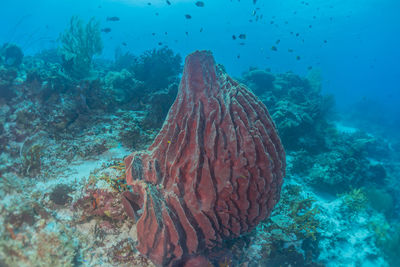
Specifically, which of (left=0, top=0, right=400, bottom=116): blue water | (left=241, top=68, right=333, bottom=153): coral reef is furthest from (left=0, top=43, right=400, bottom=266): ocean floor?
(left=0, top=0, right=400, bottom=116): blue water

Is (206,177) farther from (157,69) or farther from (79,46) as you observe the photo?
(79,46)

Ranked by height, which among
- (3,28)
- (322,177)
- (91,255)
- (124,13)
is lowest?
(91,255)

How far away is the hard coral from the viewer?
8.82 feet

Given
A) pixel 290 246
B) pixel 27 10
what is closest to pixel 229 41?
pixel 27 10

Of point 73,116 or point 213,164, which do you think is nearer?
point 213,164

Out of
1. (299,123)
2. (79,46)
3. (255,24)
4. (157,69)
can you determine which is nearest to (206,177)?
(299,123)

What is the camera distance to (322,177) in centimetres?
816

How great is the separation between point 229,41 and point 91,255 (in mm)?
116841

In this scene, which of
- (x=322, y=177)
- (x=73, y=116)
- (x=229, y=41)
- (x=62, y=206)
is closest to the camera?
(x=62, y=206)

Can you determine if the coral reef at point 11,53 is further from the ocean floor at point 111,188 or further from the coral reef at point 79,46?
the ocean floor at point 111,188

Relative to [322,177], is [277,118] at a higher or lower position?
higher

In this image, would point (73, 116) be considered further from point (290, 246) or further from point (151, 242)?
point (290, 246)

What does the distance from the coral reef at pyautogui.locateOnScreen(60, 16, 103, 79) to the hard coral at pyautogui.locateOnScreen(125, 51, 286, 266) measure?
9.80m

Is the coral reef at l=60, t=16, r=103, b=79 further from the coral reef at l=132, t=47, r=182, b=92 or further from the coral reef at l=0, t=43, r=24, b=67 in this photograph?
the coral reef at l=0, t=43, r=24, b=67
